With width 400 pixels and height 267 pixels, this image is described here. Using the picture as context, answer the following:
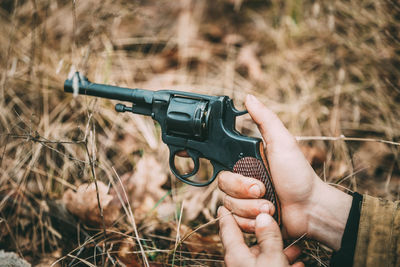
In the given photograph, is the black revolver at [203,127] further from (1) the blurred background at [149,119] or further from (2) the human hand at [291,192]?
(1) the blurred background at [149,119]

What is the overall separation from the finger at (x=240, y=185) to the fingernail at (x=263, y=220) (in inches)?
3.7

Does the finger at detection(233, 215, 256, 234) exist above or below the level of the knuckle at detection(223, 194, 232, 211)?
below

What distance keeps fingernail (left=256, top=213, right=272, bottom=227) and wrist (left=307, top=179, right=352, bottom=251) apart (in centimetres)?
30

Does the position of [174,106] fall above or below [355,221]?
above

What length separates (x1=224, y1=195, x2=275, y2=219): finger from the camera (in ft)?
4.21

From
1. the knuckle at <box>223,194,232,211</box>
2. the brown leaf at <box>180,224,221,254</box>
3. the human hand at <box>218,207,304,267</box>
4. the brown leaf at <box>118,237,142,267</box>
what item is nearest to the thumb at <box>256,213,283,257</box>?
the human hand at <box>218,207,304,267</box>

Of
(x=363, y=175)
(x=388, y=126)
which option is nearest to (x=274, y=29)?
(x=388, y=126)

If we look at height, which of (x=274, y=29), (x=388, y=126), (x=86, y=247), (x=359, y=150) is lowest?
(x=86, y=247)

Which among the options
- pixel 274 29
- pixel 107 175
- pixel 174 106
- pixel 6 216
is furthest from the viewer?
pixel 274 29

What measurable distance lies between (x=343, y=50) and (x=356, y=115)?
624mm

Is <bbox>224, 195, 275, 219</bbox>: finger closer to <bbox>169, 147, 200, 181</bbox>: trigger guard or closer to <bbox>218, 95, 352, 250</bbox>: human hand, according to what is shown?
<bbox>218, 95, 352, 250</bbox>: human hand

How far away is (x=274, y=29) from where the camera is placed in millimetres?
2918

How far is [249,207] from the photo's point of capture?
52.5 inches

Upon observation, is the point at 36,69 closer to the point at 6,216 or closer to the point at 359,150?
the point at 6,216
